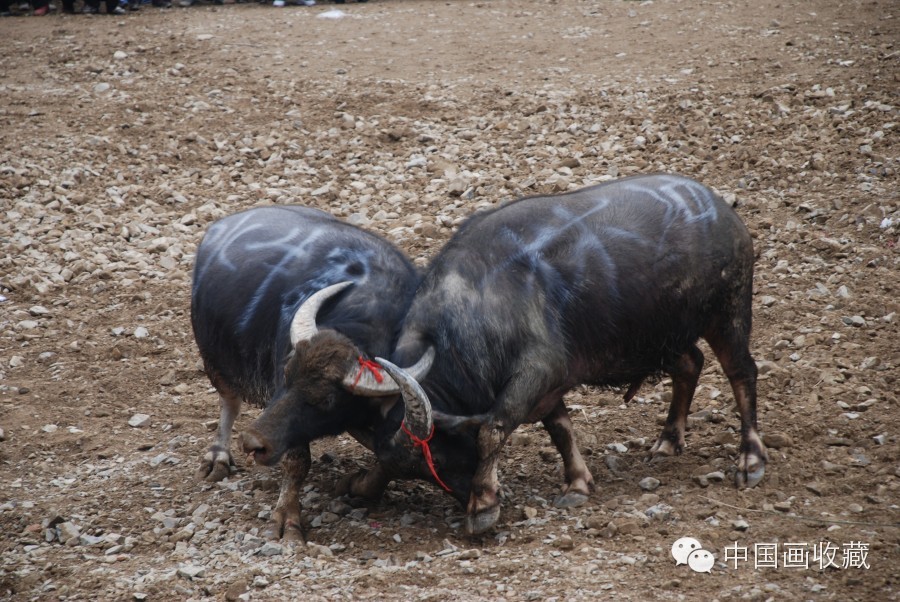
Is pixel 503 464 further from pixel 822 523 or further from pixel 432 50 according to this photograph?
pixel 432 50

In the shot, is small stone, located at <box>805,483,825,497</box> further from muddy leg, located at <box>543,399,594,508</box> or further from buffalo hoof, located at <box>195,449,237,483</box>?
buffalo hoof, located at <box>195,449,237,483</box>

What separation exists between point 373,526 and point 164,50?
29.3 feet

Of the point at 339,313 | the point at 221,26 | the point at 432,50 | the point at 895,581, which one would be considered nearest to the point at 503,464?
the point at 339,313

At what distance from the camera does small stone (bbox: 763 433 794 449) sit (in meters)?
5.54

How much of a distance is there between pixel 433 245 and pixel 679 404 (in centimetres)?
293

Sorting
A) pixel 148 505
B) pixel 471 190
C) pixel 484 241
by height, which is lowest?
pixel 148 505

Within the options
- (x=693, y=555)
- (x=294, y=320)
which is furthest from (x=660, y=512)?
(x=294, y=320)

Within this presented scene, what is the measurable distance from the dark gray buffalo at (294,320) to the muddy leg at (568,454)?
0.98m

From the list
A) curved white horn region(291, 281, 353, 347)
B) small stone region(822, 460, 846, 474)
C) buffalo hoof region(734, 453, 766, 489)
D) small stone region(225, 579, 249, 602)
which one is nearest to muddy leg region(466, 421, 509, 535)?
curved white horn region(291, 281, 353, 347)

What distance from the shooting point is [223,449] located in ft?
19.8

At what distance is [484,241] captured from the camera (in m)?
5.27

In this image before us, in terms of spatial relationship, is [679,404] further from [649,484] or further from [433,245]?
[433,245]

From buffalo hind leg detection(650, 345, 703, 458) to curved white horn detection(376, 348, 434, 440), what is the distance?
167cm

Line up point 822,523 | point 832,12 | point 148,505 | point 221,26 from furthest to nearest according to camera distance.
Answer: point 221,26
point 832,12
point 148,505
point 822,523
